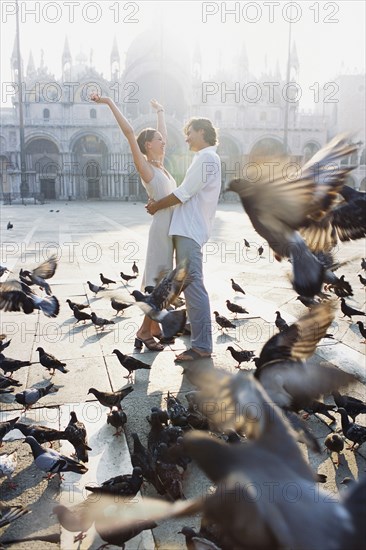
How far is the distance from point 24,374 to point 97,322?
133 centimetres

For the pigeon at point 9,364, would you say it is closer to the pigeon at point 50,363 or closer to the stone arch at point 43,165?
the pigeon at point 50,363

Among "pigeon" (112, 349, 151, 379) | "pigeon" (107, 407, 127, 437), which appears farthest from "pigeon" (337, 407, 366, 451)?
"pigeon" (112, 349, 151, 379)

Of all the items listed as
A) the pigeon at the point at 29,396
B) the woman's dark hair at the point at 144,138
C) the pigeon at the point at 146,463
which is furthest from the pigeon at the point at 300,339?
the woman's dark hair at the point at 144,138

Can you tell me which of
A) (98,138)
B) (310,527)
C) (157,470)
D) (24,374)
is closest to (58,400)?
(24,374)

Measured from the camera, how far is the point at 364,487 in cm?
145

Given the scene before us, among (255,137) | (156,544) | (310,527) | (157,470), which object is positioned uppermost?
Result: (255,137)

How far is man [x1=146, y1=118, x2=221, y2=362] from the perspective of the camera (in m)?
4.32

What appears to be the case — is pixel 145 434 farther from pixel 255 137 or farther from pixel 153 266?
pixel 255 137

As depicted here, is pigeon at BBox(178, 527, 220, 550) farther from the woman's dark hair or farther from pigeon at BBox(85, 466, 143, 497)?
the woman's dark hair

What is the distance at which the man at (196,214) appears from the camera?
14.2ft

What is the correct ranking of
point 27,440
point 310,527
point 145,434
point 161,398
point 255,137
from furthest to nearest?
point 255,137 < point 161,398 < point 145,434 < point 27,440 < point 310,527

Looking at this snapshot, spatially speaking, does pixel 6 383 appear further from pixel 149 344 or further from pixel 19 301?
pixel 149 344

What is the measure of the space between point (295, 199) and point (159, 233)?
219 cm

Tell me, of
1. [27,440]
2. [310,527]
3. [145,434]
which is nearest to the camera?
[310,527]
